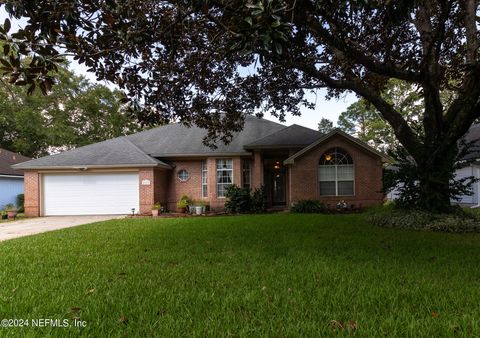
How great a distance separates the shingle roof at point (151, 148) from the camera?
16.5m

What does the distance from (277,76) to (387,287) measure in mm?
8463

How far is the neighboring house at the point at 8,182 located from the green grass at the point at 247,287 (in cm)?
1795

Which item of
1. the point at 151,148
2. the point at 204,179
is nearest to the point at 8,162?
the point at 151,148

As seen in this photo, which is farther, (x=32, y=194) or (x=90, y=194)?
(x=90, y=194)

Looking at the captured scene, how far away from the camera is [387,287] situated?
379 cm

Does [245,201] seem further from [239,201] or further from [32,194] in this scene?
[32,194]

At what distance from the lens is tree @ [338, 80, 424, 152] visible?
36.2 m

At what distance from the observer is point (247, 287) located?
3.88 meters

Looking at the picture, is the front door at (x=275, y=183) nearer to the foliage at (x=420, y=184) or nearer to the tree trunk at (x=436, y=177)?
the foliage at (x=420, y=184)

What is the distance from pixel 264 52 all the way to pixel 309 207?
12005 mm

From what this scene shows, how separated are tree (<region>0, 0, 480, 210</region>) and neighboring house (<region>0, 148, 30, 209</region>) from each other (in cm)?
1779

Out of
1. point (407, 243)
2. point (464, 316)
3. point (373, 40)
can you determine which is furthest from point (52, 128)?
point (464, 316)

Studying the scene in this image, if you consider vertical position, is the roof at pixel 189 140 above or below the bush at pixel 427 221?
above

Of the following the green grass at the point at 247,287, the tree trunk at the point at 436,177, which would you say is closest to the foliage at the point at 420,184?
the tree trunk at the point at 436,177
